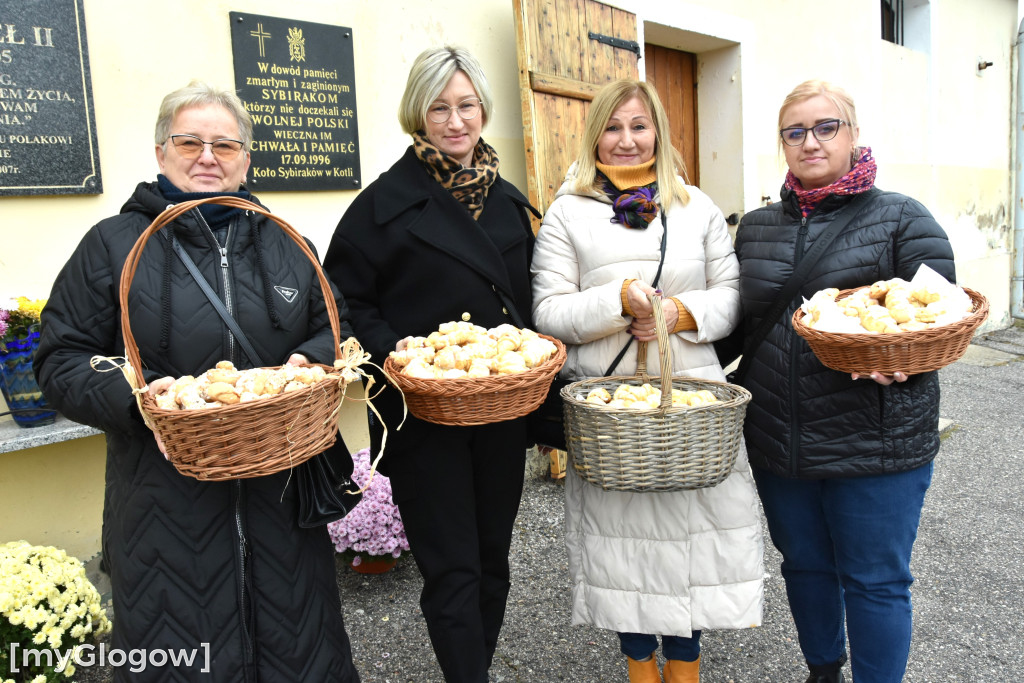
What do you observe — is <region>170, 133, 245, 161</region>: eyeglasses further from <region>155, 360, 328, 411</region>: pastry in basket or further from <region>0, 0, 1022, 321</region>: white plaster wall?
<region>0, 0, 1022, 321</region>: white plaster wall

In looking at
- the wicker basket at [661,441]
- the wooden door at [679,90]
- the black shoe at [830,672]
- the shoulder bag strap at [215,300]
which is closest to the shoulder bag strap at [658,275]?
the wicker basket at [661,441]

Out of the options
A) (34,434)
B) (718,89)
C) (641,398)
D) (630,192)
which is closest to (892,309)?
(641,398)

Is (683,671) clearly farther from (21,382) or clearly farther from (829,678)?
(21,382)

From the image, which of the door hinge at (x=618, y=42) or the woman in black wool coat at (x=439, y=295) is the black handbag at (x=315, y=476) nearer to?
the woman in black wool coat at (x=439, y=295)

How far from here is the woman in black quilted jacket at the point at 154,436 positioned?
1.68m

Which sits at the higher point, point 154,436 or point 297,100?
point 297,100

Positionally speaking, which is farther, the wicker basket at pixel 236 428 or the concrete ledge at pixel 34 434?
the concrete ledge at pixel 34 434

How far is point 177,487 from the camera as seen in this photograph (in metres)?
1.69

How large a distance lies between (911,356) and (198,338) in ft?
5.99

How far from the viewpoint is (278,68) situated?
3439 millimetres

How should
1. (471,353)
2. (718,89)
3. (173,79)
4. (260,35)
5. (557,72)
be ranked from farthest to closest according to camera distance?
(718,89) < (557,72) < (260,35) < (173,79) < (471,353)

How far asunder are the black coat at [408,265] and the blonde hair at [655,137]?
1.42ft

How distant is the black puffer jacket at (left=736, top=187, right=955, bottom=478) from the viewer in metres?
2.03

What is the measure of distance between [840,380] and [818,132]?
2.48 ft
